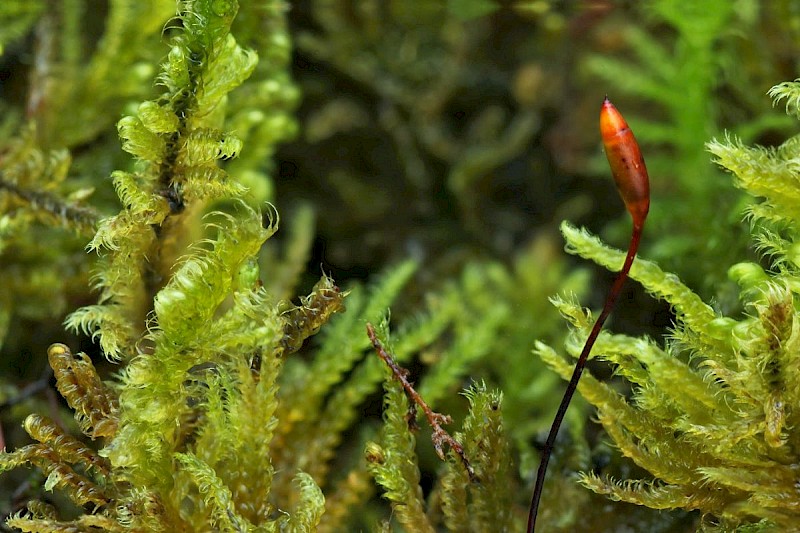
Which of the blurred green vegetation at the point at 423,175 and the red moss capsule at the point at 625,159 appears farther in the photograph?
the blurred green vegetation at the point at 423,175

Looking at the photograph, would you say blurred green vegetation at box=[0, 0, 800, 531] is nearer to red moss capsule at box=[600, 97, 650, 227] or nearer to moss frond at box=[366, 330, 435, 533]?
moss frond at box=[366, 330, 435, 533]

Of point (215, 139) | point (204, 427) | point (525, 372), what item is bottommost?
point (525, 372)

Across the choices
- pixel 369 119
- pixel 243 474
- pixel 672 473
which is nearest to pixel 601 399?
pixel 672 473

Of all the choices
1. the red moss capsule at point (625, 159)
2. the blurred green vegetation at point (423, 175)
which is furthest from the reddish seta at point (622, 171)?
the blurred green vegetation at point (423, 175)

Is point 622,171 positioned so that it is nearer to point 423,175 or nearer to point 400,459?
point 400,459

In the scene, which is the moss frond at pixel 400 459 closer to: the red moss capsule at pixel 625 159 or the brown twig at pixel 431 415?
the brown twig at pixel 431 415

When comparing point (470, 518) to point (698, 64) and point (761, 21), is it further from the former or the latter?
point (761, 21)
